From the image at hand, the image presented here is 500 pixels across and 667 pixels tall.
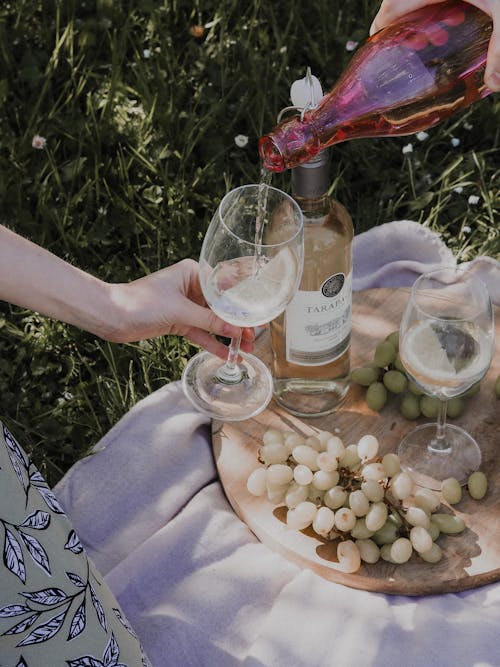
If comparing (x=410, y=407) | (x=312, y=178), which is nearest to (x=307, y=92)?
(x=312, y=178)

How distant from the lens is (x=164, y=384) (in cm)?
208

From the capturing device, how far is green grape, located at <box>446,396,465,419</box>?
1.72m

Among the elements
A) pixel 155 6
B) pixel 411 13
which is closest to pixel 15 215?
pixel 155 6

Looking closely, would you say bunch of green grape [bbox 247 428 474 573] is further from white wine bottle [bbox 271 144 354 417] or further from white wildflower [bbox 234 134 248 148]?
white wildflower [bbox 234 134 248 148]

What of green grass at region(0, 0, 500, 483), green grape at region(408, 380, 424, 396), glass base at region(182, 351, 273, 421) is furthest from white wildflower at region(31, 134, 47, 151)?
green grape at region(408, 380, 424, 396)

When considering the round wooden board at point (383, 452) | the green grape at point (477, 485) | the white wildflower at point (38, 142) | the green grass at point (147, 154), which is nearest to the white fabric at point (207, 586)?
the round wooden board at point (383, 452)

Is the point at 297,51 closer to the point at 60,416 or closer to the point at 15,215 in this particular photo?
the point at 15,215

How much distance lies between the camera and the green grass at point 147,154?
2.11 metres

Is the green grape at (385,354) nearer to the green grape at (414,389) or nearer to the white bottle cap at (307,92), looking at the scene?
the green grape at (414,389)

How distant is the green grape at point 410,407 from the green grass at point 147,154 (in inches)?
21.5

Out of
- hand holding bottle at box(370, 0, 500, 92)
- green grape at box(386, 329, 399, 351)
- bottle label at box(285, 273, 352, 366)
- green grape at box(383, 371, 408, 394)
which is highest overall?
hand holding bottle at box(370, 0, 500, 92)

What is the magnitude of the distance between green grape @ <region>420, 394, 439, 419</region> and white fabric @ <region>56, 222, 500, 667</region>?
12.7 inches

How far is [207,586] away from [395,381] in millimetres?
491

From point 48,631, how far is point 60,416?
88cm
